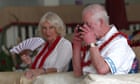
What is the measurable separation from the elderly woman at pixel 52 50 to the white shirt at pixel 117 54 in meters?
0.53

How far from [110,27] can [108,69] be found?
313 millimetres

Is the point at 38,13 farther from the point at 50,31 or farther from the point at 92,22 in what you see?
the point at 92,22

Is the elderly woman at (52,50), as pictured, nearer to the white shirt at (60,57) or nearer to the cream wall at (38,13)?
the white shirt at (60,57)

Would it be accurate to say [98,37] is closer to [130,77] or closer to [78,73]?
[78,73]

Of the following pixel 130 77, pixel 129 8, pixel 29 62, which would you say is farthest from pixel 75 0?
pixel 130 77

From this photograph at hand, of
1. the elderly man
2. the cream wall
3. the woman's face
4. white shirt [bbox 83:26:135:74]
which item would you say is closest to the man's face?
the elderly man

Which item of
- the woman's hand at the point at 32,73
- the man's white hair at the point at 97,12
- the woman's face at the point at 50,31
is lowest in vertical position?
the woman's hand at the point at 32,73

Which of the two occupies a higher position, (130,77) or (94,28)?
(94,28)

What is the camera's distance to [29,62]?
316cm

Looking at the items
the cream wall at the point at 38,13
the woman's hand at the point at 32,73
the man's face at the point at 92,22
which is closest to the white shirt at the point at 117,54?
the man's face at the point at 92,22

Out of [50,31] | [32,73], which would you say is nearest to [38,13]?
[50,31]

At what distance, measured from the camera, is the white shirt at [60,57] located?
2998mm

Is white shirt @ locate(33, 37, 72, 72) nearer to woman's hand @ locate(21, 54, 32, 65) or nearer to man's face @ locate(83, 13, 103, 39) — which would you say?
woman's hand @ locate(21, 54, 32, 65)

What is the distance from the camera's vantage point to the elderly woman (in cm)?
300
